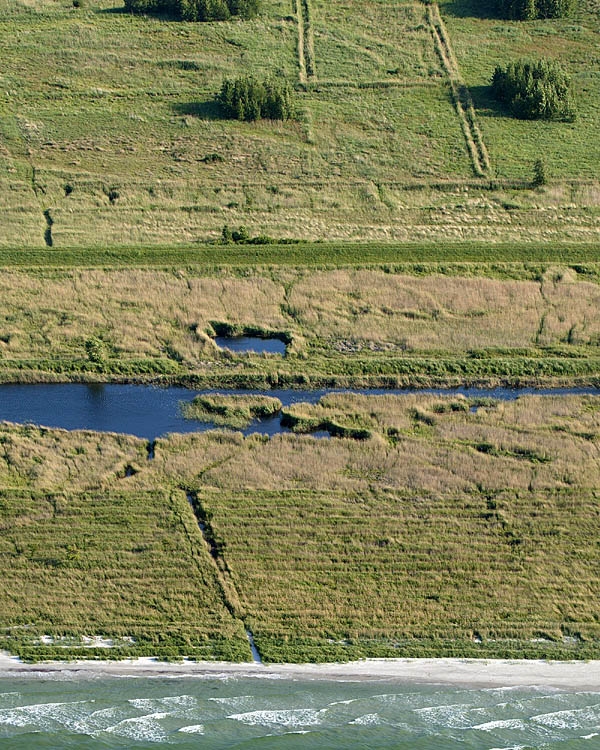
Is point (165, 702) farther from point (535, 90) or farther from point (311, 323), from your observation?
point (535, 90)

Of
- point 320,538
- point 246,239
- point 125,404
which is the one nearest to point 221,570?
point 320,538

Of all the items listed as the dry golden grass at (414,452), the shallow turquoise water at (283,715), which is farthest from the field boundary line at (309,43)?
the shallow turquoise water at (283,715)

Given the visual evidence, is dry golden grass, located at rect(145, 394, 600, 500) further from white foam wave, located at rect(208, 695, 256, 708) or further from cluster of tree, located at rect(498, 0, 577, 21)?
cluster of tree, located at rect(498, 0, 577, 21)

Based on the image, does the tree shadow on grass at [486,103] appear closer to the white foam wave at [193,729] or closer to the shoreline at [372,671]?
the shoreline at [372,671]

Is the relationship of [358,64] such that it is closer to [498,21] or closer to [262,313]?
[498,21]

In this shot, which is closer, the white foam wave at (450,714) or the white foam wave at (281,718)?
the white foam wave at (281,718)

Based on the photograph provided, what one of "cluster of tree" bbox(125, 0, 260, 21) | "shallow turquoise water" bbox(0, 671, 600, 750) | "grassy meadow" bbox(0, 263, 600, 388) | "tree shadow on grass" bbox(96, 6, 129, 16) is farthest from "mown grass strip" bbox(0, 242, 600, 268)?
"tree shadow on grass" bbox(96, 6, 129, 16)

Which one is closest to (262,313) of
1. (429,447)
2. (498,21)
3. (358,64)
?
(429,447)

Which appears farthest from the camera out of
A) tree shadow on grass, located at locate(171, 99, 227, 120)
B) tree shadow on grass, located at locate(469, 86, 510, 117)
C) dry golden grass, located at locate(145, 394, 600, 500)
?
tree shadow on grass, located at locate(469, 86, 510, 117)
